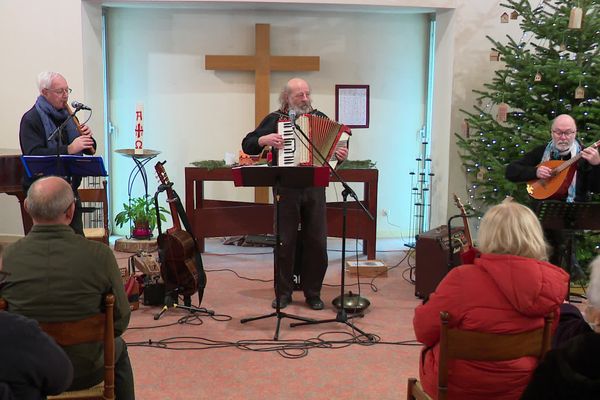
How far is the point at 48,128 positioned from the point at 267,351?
2.14 metres

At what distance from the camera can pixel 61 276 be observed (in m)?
2.31

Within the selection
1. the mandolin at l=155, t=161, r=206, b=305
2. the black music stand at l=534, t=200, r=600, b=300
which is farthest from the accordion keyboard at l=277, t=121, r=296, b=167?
the black music stand at l=534, t=200, r=600, b=300

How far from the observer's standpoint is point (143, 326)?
433cm

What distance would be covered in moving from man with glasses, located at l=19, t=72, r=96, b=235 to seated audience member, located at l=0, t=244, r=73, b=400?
289 cm

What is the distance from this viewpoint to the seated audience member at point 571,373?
1.51 meters

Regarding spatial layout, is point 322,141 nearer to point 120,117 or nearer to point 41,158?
point 41,158

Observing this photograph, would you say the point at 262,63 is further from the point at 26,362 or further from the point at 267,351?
the point at 26,362

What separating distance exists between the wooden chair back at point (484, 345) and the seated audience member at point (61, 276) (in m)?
1.19

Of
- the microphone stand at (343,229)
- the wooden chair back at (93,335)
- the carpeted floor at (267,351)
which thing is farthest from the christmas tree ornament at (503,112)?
the wooden chair back at (93,335)

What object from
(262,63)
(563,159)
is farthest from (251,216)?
(563,159)

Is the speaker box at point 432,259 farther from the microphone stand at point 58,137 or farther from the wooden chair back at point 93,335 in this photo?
the wooden chair back at point 93,335

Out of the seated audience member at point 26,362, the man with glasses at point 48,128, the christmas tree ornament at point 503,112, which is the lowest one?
the seated audience member at point 26,362

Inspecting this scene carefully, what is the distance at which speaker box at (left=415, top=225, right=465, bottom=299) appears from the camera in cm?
Result: 480

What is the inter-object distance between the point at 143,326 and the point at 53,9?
3.86 metres
